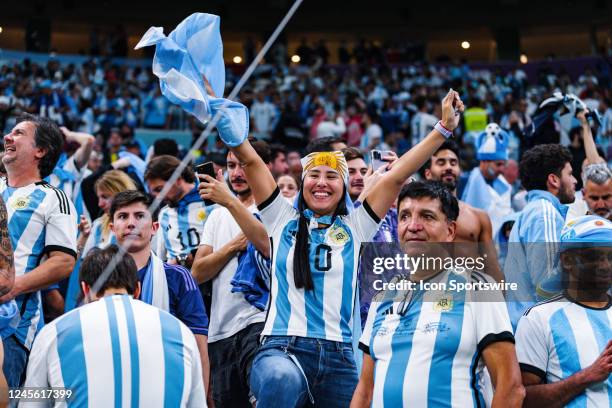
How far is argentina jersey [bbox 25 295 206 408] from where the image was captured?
3494 mm

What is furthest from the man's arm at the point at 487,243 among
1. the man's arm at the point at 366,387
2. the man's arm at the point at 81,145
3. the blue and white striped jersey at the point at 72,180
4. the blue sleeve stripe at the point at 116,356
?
the man's arm at the point at 81,145

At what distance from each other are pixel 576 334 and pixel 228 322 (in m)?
2.27

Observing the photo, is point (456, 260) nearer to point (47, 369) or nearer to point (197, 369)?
point (197, 369)

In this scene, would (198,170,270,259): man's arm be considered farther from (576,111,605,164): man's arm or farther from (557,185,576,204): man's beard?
(576,111,605,164): man's arm

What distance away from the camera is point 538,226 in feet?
18.5

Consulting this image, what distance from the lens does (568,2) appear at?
3309cm

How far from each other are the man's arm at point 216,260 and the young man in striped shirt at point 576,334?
202 cm

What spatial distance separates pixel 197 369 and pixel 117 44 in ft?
84.6

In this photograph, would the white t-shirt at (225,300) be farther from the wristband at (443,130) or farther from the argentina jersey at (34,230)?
the wristband at (443,130)

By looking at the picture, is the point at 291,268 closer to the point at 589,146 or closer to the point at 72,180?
the point at 589,146

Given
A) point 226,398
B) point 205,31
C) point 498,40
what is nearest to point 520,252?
point 226,398

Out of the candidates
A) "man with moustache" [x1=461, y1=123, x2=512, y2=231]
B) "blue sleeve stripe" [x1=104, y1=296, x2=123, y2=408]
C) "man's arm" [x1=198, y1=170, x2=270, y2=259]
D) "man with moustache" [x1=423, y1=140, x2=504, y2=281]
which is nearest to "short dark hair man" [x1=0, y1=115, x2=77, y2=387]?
"man's arm" [x1=198, y1=170, x2=270, y2=259]

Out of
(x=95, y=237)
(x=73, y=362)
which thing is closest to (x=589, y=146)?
(x=95, y=237)

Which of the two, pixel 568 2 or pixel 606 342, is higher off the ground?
pixel 568 2
